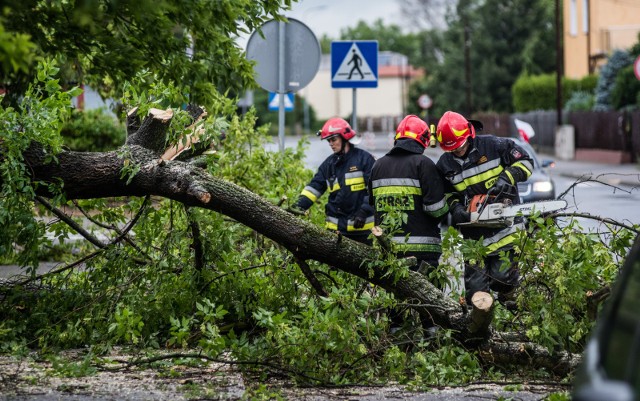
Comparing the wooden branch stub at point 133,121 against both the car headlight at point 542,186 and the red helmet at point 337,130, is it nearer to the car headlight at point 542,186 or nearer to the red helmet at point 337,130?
the red helmet at point 337,130

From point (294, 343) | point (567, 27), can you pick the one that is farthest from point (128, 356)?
point (567, 27)

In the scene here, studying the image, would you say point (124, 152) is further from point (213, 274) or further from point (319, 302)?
point (319, 302)

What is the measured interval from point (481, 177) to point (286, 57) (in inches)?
169

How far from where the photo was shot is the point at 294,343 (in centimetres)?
605

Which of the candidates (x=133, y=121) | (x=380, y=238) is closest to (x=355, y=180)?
(x=133, y=121)

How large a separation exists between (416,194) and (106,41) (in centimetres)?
253

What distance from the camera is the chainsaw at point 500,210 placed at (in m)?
7.23

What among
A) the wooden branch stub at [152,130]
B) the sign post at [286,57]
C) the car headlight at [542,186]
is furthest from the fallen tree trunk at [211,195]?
the car headlight at [542,186]

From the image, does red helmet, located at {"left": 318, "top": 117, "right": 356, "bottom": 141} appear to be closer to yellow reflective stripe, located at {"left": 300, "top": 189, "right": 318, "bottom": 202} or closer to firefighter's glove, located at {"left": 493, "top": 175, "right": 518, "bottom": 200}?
yellow reflective stripe, located at {"left": 300, "top": 189, "right": 318, "bottom": 202}

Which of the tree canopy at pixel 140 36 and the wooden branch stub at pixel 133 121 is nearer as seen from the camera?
the tree canopy at pixel 140 36

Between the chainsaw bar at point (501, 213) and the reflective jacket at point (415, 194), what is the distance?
0.25 meters

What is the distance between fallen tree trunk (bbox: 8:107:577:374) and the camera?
6.70 metres

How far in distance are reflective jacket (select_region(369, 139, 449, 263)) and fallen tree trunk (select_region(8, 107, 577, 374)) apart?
82 cm

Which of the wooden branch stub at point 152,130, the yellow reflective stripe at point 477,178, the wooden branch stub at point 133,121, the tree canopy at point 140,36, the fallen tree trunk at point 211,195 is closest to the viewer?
the tree canopy at point 140,36
